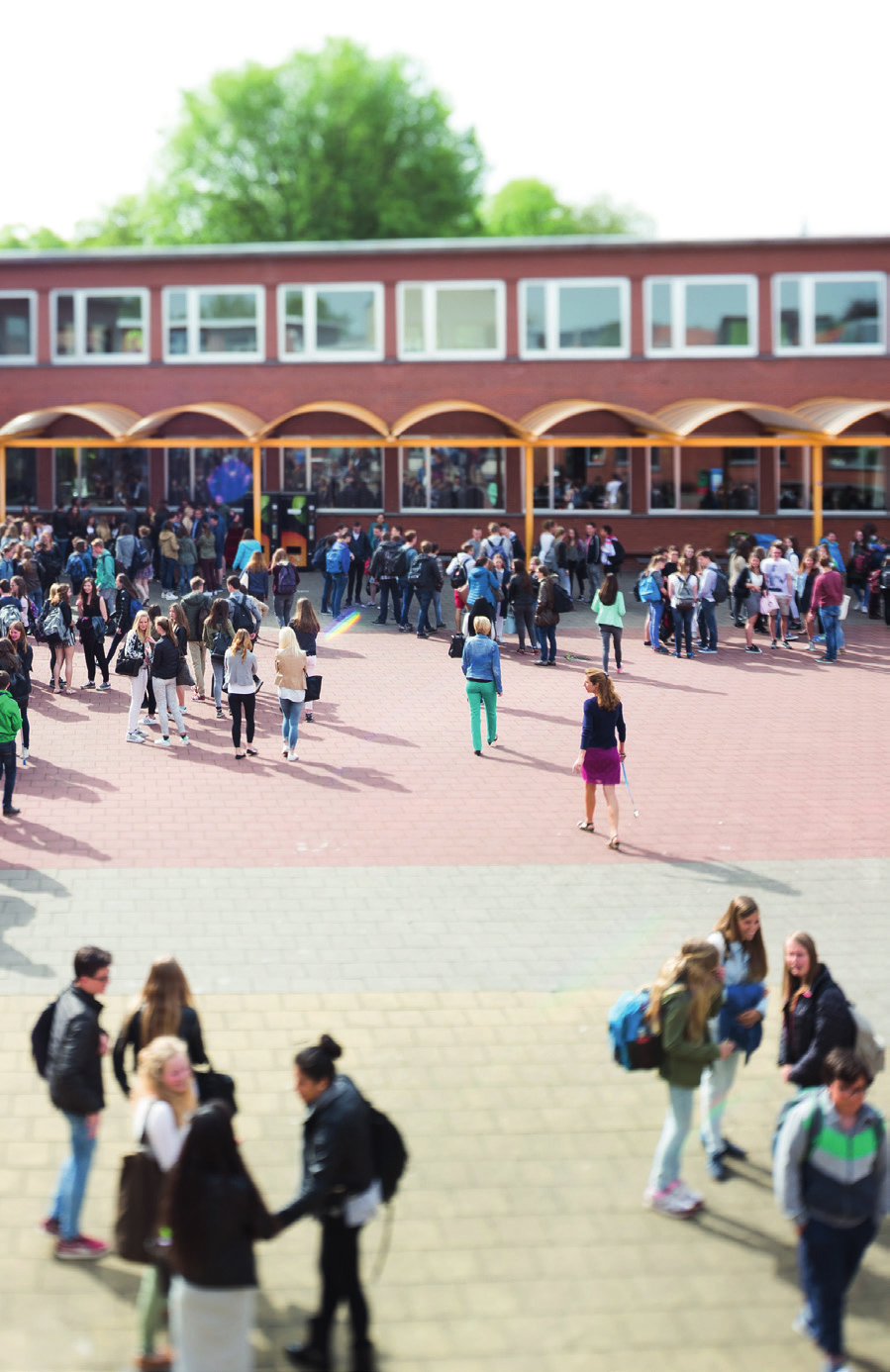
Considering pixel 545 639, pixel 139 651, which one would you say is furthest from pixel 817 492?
pixel 139 651

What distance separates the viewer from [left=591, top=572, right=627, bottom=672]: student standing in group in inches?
824

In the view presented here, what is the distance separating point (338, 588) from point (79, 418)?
34.1 feet

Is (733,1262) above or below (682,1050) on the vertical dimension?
below

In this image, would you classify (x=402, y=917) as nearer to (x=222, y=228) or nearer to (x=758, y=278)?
(x=758, y=278)

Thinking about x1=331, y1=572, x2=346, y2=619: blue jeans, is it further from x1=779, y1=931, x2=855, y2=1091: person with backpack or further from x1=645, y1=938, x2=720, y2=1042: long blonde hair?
x1=645, y1=938, x2=720, y2=1042: long blonde hair

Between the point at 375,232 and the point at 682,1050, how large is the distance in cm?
5665

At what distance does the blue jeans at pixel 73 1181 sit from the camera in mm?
6914

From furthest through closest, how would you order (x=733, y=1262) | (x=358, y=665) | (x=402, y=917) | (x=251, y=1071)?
(x=358, y=665), (x=402, y=917), (x=251, y=1071), (x=733, y=1262)

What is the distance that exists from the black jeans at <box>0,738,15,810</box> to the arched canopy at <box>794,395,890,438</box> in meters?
19.9

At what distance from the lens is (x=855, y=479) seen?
1281 inches

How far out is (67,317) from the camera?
3362cm

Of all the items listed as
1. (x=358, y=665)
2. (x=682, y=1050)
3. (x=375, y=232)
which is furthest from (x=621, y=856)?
(x=375, y=232)

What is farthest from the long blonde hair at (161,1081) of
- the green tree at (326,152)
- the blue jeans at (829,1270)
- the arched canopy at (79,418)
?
the green tree at (326,152)

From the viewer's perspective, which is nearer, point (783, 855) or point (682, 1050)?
point (682, 1050)
